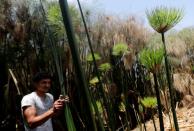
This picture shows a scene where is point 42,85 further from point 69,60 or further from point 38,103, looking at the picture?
point 69,60

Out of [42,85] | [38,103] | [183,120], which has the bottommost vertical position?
[183,120]

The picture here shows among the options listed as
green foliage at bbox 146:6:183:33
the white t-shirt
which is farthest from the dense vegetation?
green foliage at bbox 146:6:183:33

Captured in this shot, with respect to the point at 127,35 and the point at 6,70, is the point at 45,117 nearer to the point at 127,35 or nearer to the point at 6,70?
the point at 6,70

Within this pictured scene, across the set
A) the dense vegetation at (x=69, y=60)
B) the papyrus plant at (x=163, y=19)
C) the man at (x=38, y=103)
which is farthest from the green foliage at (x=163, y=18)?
the dense vegetation at (x=69, y=60)

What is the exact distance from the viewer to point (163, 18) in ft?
5.17

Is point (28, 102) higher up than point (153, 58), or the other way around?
point (153, 58)

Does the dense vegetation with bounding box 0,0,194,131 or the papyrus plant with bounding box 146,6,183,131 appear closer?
the papyrus plant with bounding box 146,6,183,131

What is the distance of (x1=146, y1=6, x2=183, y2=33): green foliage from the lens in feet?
5.18

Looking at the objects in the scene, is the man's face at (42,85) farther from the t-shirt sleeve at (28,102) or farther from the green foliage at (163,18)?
the green foliage at (163,18)

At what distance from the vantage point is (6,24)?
542 centimetres

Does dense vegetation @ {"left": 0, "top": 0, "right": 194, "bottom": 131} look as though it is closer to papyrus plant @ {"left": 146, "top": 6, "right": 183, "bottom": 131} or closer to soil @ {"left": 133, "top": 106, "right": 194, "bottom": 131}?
soil @ {"left": 133, "top": 106, "right": 194, "bottom": 131}

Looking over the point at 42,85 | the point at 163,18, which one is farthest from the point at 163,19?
the point at 42,85

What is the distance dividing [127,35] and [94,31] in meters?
0.54

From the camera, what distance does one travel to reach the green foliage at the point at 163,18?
1.58 meters
